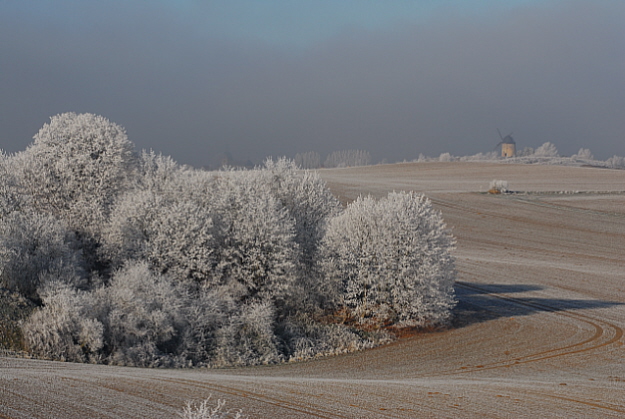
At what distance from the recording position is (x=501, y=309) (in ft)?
109

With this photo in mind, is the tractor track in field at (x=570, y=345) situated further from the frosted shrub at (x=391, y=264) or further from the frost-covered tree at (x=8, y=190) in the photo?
the frost-covered tree at (x=8, y=190)

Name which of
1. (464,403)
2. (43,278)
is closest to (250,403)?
(464,403)

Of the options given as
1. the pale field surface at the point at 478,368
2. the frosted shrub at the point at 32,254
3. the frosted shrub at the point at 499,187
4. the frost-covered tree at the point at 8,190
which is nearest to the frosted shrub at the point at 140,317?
the frosted shrub at the point at 32,254

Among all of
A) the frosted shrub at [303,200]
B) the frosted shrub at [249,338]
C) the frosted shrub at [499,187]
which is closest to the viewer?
the frosted shrub at [249,338]

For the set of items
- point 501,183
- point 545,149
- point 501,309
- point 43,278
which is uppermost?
point 545,149

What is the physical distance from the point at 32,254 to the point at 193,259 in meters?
7.48

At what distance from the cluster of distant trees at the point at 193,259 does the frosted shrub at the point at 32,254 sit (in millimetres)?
68

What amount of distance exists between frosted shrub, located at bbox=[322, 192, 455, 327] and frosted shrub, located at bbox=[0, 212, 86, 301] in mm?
12991

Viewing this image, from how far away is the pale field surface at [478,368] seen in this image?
1270cm

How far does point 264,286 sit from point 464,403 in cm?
1753

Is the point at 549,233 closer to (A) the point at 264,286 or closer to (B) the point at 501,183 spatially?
(B) the point at 501,183

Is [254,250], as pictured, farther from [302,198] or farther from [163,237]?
[302,198]

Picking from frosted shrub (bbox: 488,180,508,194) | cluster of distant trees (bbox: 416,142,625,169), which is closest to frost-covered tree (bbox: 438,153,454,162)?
cluster of distant trees (bbox: 416,142,625,169)

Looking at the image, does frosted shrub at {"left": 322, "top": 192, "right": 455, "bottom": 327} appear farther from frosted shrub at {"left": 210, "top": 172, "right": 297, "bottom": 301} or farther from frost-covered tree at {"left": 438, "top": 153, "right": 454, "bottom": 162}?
frost-covered tree at {"left": 438, "top": 153, "right": 454, "bottom": 162}
